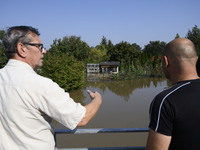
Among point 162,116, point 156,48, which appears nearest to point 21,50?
point 162,116

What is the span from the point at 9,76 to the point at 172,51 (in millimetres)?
1151

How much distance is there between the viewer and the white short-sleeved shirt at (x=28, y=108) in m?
1.19

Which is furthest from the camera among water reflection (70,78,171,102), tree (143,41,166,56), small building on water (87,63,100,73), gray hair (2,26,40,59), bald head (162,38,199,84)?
tree (143,41,166,56)

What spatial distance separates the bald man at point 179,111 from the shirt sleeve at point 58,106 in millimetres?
521

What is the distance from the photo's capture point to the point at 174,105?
1.10 metres

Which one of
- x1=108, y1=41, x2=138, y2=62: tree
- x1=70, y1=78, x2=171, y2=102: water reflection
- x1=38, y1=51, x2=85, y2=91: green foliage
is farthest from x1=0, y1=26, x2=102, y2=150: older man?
x1=108, y1=41, x2=138, y2=62: tree

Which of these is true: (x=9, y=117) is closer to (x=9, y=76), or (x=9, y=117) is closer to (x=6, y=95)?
(x=6, y=95)

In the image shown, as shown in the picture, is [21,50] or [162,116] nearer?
[162,116]

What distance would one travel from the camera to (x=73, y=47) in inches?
1113

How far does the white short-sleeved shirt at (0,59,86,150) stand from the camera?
1187mm

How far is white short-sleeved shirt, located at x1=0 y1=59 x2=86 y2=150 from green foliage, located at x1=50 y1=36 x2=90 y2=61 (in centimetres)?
2460

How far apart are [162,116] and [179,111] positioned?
105 millimetres

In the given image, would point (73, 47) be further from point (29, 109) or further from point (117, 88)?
point (29, 109)

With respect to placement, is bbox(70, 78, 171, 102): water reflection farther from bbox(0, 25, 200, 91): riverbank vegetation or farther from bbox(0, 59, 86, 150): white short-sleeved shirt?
bbox(0, 59, 86, 150): white short-sleeved shirt
